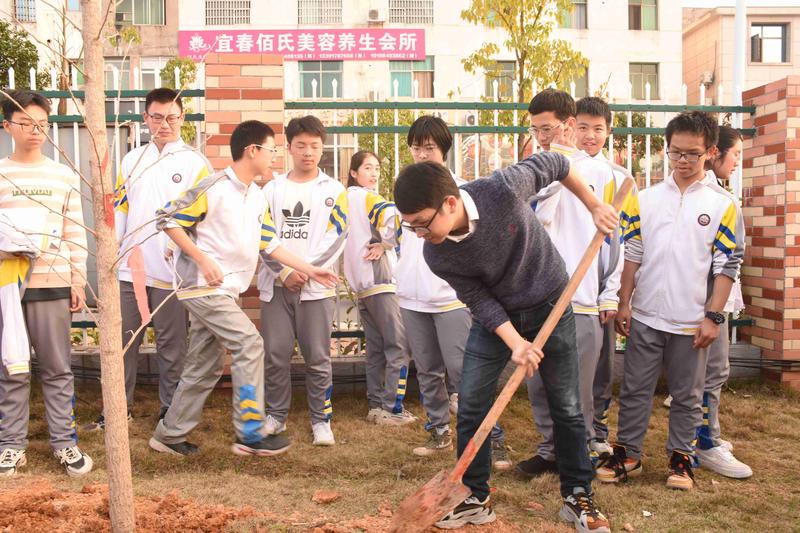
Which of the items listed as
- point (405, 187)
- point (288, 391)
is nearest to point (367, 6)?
point (288, 391)

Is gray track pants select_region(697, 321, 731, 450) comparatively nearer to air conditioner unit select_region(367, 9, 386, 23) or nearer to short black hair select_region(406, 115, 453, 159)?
short black hair select_region(406, 115, 453, 159)

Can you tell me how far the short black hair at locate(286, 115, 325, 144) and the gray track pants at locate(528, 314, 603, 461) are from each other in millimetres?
1924

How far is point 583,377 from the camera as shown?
394 cm

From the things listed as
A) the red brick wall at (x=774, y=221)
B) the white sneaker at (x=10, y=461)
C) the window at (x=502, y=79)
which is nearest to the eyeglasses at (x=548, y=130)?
the red brick wall at (x=774, y=221)

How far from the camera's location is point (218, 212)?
167 inches

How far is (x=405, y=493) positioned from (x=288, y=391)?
1375 mm

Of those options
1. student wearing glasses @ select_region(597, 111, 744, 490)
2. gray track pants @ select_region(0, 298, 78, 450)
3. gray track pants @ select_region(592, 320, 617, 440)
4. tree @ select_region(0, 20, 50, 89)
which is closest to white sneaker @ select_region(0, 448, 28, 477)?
gray track pants @ select_region(0, 298, 78, 450)

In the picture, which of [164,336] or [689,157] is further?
[164,336]

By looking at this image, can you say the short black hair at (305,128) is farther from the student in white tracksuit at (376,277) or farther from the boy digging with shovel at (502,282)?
the boy digging with shovel at (502,282)

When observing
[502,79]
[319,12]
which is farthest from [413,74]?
[319,12]

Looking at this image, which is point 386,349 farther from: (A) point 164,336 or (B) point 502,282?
(B) point 502,282

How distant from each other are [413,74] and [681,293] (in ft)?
70.2

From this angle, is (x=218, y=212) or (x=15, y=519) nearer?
(x=15, y=519)

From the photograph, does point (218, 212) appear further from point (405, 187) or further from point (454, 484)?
point (454, 484)
